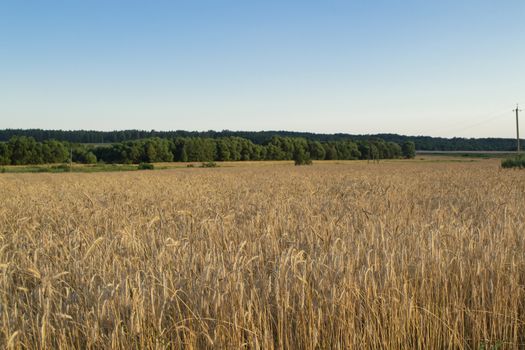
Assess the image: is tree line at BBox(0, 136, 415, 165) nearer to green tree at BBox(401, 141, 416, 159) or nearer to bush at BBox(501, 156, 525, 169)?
green tree at BBox(401, 141, 416, 159)

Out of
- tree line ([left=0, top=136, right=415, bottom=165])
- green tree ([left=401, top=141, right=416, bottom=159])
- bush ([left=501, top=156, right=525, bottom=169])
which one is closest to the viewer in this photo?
bush ([left=501, top=156, right=525, bottom=169])

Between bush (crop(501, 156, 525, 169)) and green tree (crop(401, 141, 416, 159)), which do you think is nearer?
bush (crop(501, 156, 525, 169))

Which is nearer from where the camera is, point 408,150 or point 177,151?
point 177,151

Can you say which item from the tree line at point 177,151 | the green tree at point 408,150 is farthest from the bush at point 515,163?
the green tree at point 408,150

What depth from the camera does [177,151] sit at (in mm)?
101938

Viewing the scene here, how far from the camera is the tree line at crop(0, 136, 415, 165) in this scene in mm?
93750

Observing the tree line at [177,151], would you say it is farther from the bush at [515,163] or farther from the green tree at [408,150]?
the bush at [515,163]

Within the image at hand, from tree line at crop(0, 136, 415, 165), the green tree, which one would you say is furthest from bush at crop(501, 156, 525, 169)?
the green tree

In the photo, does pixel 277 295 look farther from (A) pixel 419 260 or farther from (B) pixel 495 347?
(A) pixel 419 260

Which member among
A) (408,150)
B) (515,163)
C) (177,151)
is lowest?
(515,163)

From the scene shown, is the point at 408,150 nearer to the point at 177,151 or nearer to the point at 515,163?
the point at 177,151

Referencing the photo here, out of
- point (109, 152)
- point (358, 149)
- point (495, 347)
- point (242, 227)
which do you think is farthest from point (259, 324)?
point (358, 149)

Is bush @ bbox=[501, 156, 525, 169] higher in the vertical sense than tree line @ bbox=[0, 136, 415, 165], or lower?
lower

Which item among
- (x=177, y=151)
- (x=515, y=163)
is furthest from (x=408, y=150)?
(x=515, y=163)
